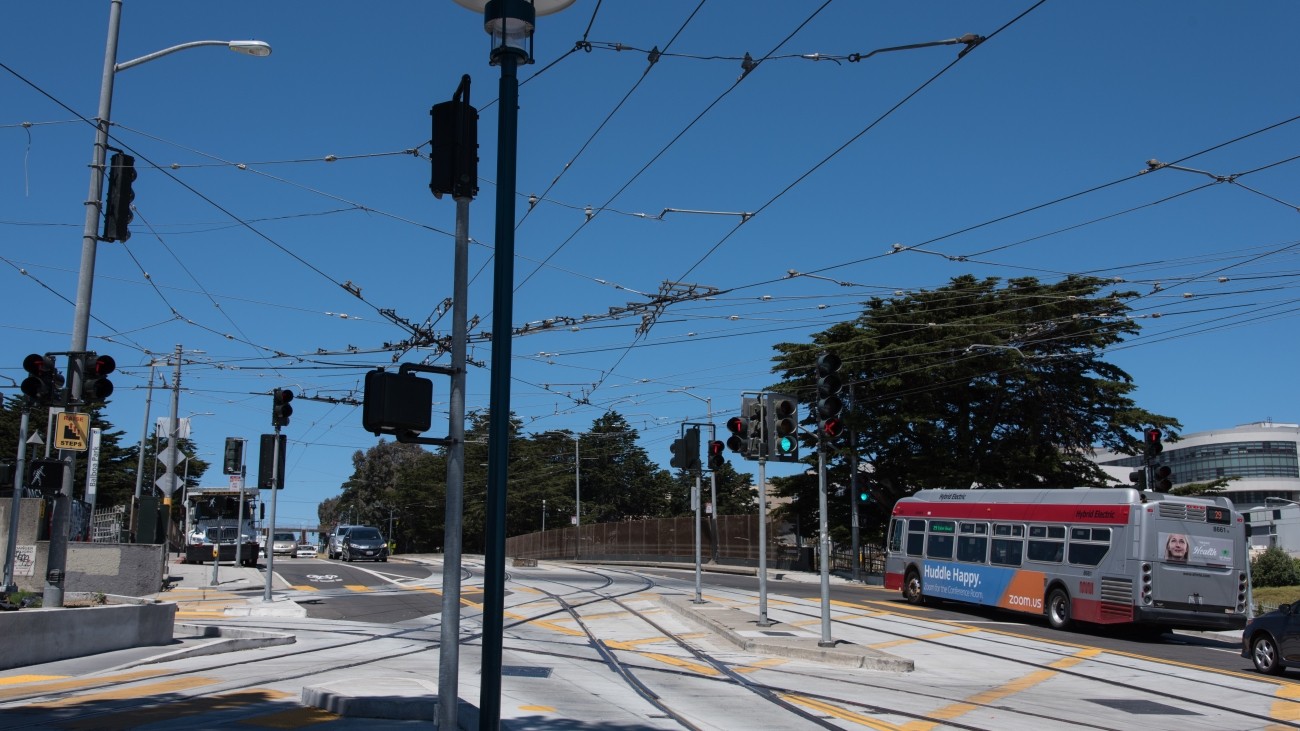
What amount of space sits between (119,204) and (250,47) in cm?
273

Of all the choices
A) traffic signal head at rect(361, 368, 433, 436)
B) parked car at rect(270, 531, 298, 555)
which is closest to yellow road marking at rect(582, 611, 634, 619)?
traffic signal head at rect(361, 368, 433, 436)

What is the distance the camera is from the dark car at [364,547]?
4934 centimetres

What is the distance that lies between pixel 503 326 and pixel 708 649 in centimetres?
1239

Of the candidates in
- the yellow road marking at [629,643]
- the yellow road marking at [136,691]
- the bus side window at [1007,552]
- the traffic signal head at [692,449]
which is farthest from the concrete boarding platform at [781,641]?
the yellow road marking at [136,691]

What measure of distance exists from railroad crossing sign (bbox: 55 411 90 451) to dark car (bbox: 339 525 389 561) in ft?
117

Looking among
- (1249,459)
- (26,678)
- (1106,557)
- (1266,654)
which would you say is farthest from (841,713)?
(1249,459)

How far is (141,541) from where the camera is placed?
95.1 feet

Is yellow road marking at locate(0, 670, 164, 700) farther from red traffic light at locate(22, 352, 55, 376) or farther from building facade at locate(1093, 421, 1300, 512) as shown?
building facade at locate(1093, 421, 1300, 512)

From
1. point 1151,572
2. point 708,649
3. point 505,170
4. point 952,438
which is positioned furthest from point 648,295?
point 952,438

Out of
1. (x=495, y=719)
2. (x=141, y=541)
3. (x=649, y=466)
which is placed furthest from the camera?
(x=649, y=466)

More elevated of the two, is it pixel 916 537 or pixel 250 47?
pixel 250 47

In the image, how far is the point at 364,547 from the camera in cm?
4941

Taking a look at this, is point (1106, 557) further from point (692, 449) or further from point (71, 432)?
point (71, 432)

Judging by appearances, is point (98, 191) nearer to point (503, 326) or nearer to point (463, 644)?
point (463, 644)
